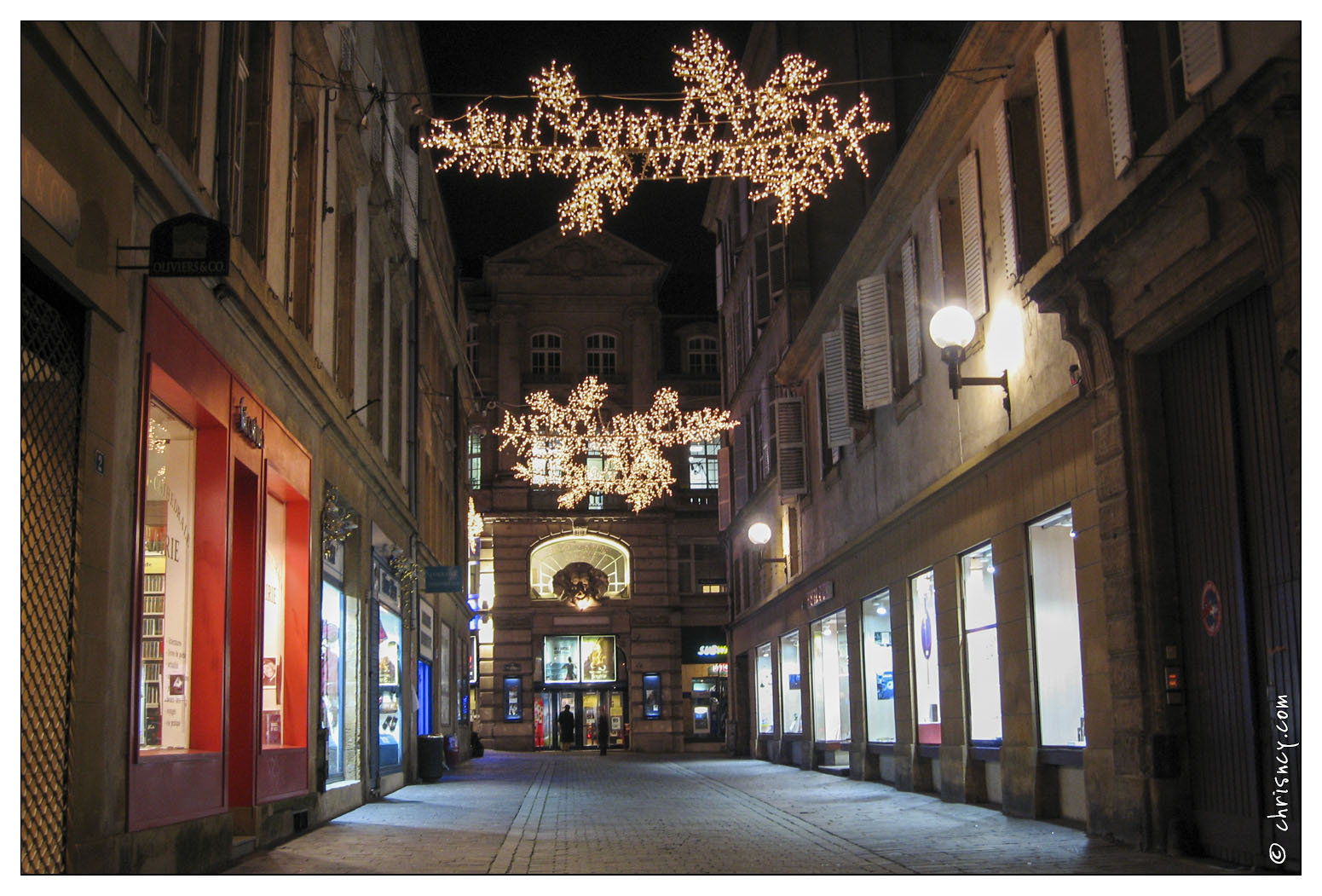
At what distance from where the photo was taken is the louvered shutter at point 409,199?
23797 millimetres

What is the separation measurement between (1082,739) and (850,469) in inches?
403

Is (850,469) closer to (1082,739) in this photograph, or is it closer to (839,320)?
(839,320)

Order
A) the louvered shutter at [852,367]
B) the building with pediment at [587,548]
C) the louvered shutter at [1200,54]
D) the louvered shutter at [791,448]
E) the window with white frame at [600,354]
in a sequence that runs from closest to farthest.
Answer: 1. the louvered shutter at [1200,54]
2. the louvered shutter at [852,367]
3. the louvered shutter at [791,448]
4. the building with pediment at [587,548]
5. the window with white frame at [600,354]

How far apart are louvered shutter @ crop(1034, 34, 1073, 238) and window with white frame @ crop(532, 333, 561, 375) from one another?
37758 mm

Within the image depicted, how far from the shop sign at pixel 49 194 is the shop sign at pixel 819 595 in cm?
1830

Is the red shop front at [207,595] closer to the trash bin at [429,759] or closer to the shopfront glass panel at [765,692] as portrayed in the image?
the trash bin at [429,759]

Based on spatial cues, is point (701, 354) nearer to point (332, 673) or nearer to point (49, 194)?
point (332, 673)

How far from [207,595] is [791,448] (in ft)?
58.1

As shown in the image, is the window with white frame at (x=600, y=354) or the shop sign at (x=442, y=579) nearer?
the shop sign at (x=442, y=579)

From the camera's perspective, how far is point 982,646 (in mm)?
16078

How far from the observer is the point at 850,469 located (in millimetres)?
22875

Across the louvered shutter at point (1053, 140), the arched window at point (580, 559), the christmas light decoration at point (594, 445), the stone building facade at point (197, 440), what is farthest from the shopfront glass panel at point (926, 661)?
the arched window at point (580, 559)

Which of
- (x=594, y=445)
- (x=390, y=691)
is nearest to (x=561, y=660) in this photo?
(x=594, y=445)

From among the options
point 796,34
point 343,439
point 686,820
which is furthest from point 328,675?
point 796,34
